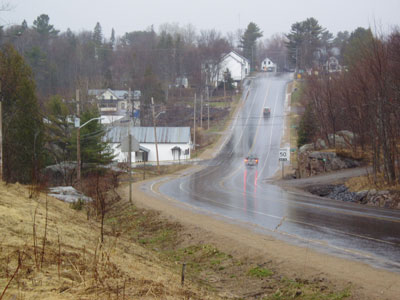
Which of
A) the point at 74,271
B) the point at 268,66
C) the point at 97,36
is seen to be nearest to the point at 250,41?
the point at 268,66

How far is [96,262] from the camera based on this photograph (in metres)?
8.22

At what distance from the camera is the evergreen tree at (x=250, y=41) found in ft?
540

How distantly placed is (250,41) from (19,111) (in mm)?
142759

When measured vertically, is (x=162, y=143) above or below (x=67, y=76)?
below

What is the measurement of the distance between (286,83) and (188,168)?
7159 cm

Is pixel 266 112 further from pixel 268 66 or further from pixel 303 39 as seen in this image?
pixel 268 66

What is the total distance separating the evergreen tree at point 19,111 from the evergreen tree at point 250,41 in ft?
435

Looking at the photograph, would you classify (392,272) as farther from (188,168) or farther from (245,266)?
(188,168)

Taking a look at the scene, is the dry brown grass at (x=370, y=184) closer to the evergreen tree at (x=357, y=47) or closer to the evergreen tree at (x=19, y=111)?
the evergreen tree at (x=357, y=47)

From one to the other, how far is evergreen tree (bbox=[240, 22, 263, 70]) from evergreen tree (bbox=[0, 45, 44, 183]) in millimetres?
132614

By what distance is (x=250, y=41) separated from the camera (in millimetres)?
168250

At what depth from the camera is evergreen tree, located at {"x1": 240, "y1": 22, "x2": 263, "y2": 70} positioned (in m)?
165

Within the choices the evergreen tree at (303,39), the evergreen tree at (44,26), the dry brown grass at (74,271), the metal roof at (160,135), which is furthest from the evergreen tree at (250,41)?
the dry brown grass at (74,271)

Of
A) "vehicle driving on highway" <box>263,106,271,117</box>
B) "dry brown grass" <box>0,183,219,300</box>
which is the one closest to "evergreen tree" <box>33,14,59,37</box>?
"vehicle driving on highway" <box>263,106,271,117</box>
